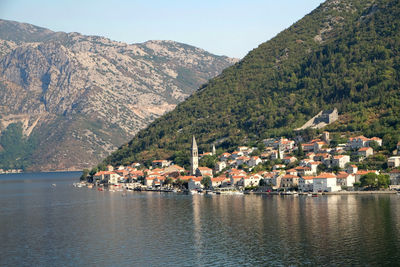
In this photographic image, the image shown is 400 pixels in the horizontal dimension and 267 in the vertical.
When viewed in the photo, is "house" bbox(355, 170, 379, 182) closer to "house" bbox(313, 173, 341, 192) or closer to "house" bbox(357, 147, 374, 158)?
"house" bbox(313, 173, 341, 192)

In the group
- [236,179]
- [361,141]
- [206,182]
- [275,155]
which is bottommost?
[206,182]

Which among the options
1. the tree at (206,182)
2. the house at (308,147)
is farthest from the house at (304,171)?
the tree at (206,182)

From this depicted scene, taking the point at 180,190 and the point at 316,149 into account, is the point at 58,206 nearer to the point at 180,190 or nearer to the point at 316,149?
the point at 180,190

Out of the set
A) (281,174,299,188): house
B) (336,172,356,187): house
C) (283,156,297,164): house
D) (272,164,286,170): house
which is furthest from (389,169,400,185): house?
(283,156,297,164): house

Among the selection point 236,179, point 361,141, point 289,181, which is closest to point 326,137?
point 361,141

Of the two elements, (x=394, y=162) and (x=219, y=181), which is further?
(x=219, y=181)

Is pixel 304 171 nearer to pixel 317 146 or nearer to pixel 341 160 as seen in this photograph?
pixel 341 160
